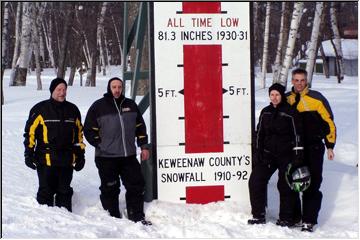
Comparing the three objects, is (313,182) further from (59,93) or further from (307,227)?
(59,93)

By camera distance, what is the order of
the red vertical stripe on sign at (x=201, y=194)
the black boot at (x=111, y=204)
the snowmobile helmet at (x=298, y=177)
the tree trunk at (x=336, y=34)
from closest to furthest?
the snowmobile helmet at (x=298, y=177) < the black boot at (x=111, y=204) < the red vertical stripe on sign at (x=201, y=194) < the tree trunk at (x=336, y=34)

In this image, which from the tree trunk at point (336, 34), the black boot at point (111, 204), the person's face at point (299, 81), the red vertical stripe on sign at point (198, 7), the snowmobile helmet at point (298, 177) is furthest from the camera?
the tree trunk at point (336, 34)

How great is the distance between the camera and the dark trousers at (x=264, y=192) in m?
5.95

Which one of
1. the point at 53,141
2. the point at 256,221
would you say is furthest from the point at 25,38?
the point at 256,221

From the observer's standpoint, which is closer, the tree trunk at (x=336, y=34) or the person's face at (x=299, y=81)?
the person's face at (x=299, y=81)

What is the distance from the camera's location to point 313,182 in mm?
5957

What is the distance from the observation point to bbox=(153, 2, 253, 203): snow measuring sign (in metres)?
6.32

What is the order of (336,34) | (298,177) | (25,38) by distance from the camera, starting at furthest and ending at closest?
(336,34), (25,38), (298,177)

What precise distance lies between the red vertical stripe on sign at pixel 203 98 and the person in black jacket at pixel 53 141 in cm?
119

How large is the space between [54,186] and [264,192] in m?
2.10

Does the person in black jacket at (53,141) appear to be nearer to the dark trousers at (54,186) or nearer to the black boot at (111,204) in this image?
the dark trousers at (54,186)

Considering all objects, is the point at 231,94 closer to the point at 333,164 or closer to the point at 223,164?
the point at 223,164

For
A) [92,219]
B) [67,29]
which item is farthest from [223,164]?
[67,29]

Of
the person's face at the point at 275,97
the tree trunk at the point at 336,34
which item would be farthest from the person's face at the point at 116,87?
the tree trunk at the point at 336,34
